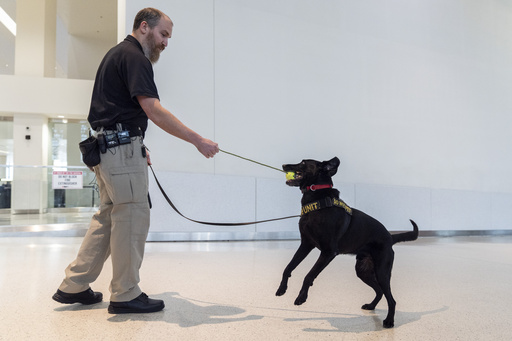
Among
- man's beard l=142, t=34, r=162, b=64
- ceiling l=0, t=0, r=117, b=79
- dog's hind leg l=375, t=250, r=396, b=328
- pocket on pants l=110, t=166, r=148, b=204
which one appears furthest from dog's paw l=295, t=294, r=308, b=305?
ceiling l=0, t=0, r=117, b=79

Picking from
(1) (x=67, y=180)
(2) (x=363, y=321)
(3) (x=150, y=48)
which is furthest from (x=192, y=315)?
(1) (x=67, y=180)

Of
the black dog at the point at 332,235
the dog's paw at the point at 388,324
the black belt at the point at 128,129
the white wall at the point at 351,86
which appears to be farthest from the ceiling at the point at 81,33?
the dog's paw at the point at 388,324

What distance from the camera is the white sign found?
19.9 feet

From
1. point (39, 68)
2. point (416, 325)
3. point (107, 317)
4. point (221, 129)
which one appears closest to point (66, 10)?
point (39, 68)

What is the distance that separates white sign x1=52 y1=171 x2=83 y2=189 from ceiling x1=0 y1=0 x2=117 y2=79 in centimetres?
531

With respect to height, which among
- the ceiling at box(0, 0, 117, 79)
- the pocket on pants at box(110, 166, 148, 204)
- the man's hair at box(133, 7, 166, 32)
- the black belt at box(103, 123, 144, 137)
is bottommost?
the pocket on pants at box(110, 166, 148, 204)

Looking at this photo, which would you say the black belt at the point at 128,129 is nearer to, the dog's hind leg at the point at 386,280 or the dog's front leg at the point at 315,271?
the dog's front leg at the point at 315,271

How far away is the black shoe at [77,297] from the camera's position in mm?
1929

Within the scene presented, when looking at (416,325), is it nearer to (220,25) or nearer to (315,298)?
(315,298)

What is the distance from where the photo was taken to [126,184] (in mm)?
1804

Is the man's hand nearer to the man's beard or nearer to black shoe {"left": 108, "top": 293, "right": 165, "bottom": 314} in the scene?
the man's beard

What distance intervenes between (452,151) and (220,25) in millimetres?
4240

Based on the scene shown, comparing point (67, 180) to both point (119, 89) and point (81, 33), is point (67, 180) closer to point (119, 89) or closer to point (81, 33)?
point (119, 89)

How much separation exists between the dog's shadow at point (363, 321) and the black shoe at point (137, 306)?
2.18 ft
